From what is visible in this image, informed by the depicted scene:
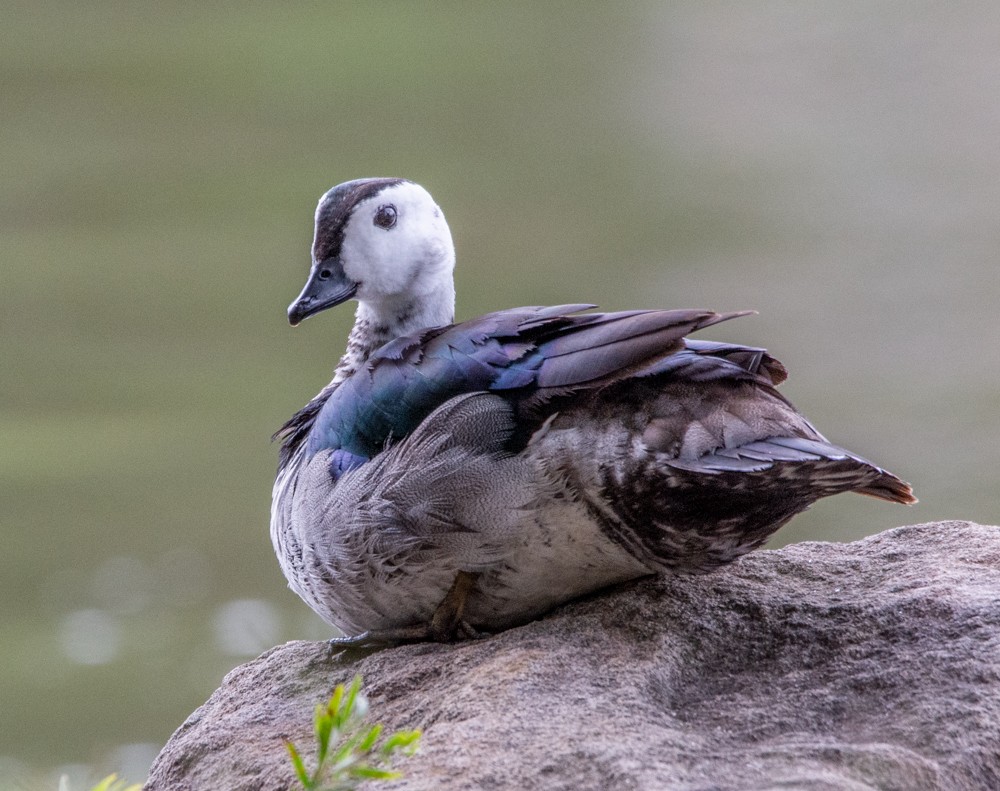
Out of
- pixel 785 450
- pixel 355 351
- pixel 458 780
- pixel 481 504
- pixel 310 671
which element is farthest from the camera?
pixel 355 351

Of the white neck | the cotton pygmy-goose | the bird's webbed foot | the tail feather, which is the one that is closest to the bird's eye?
the white neck

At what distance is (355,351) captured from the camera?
1.81 metres

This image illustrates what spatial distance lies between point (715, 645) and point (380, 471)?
41 centimetres

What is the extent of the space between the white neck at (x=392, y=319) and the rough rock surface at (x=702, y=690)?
41 cm

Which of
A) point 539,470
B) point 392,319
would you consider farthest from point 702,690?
point 392,319

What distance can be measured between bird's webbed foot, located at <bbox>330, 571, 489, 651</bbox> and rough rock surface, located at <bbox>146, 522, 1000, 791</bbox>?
0.08 feet

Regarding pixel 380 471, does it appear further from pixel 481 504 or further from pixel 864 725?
pixel 864 725

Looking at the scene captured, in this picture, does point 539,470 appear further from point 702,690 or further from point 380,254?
point 380,254

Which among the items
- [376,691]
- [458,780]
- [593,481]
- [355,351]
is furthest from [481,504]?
[355,351]

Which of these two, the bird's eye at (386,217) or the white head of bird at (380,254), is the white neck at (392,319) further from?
the bird's eye at (386,217)

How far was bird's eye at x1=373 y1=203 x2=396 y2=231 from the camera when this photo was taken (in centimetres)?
170

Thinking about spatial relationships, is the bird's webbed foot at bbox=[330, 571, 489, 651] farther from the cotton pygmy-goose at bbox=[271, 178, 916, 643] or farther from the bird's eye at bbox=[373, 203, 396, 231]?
the bird's eye at bbox=[373, 203, 396, 231]

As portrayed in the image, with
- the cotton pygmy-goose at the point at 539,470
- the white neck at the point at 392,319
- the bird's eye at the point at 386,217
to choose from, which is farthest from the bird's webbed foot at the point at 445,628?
the bird's eye at the point at 386,217

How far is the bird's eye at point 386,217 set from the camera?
5.57ft
